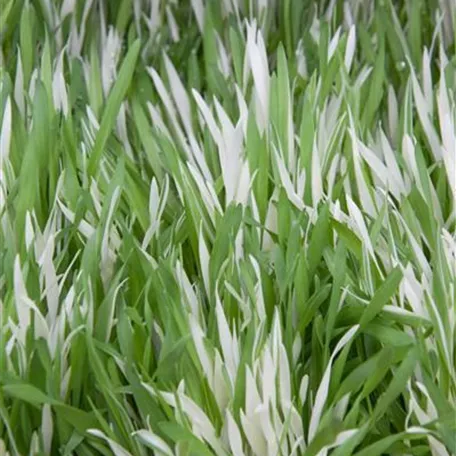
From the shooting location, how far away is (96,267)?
2.39ft

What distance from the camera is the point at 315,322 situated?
67 cm

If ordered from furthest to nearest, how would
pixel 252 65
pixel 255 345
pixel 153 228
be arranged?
pixel 252 65, pixel 153 228, pixel 255 345

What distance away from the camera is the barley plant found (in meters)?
0.63

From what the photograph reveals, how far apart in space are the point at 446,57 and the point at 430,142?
7.2 inches

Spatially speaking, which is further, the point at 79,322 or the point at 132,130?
the point at 132,130

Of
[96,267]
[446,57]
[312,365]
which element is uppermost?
[446,57]

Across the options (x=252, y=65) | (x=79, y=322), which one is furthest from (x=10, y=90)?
(x=79, y=322)

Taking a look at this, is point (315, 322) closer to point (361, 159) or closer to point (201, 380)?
point (201, 380)

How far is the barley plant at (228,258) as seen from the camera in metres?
0.63

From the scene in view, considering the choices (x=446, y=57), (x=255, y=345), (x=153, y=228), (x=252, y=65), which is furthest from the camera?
(x=446, y=57)

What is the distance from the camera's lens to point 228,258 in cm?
71

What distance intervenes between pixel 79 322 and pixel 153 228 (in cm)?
12

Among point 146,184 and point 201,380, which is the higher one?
point 146,184

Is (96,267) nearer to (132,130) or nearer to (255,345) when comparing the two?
(255,345)
